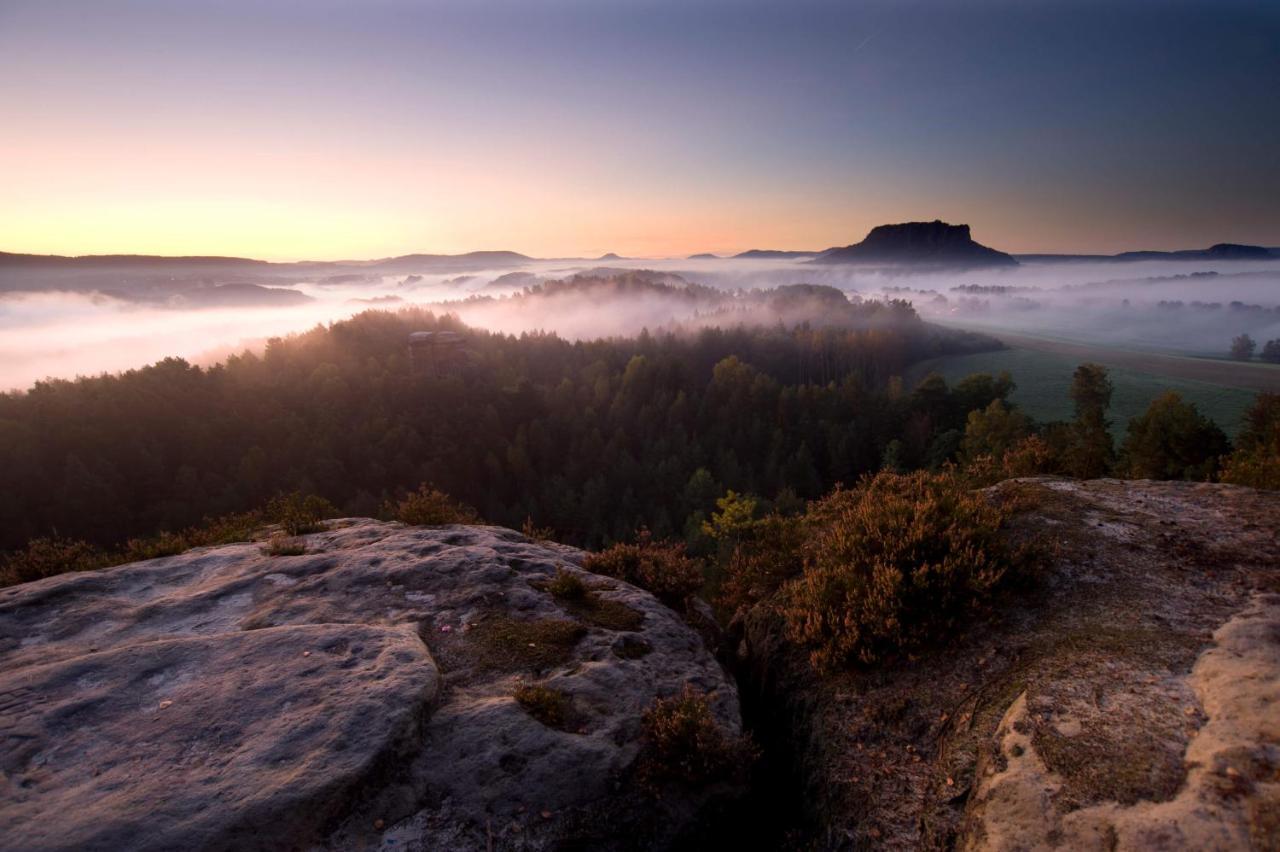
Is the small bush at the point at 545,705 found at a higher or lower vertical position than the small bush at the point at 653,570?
higher

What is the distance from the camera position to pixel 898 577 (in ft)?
27.4

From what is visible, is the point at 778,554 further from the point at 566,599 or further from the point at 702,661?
the point at 566,599

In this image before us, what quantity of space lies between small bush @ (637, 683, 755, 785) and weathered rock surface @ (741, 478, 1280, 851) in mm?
1335

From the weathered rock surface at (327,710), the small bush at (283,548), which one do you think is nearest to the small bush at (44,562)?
the weathered rock surface at (327,710)

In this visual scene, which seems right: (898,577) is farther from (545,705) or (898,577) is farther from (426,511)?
(426,511)

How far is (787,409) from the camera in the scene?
101500 millimetres

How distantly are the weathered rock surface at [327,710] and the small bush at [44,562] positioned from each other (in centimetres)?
287

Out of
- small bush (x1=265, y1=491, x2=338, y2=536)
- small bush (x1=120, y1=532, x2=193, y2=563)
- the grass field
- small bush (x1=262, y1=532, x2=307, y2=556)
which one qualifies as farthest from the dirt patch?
the grass field

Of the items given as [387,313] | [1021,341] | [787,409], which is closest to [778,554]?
[787,409]

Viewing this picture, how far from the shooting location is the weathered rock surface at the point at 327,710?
5.68m

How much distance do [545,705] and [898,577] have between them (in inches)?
221

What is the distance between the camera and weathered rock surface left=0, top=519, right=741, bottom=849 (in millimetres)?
5680

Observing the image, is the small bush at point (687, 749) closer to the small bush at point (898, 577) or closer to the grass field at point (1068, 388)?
the small bush at point (898, 577)

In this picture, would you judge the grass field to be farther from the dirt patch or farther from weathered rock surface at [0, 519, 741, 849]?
weathered rock surface at [0, 519, 741, 849]
